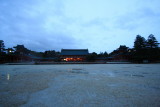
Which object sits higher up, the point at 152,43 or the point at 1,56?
the point at 152,43

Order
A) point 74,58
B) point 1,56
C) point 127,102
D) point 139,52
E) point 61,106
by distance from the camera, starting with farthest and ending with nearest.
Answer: point 74,58, point 139,52, point 1,56, point 127,102, point 61,106

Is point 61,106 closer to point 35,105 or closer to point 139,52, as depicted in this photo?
point 35,105

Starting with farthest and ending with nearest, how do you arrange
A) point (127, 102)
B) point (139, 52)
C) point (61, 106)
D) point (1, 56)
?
point (139, 52) < point (1, 56) < point (127, 102) < point (61, 106)

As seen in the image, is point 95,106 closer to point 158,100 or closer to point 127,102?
point 127,102

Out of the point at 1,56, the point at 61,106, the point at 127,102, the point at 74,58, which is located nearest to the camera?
the point at 61,106

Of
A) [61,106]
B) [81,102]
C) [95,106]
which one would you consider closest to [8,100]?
[61,106]

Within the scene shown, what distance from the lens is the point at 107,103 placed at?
2551 millimetres

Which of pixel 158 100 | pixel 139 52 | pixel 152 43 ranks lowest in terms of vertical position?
pixel 158 100

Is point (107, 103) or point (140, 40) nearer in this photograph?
point (107, 103)

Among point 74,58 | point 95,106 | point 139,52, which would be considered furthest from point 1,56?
point 139,52

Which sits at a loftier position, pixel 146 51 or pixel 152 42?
pixel 152 42

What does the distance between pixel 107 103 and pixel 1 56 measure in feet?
120

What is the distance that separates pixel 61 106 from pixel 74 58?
39983 millimetres

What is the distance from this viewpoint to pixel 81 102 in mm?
2629
